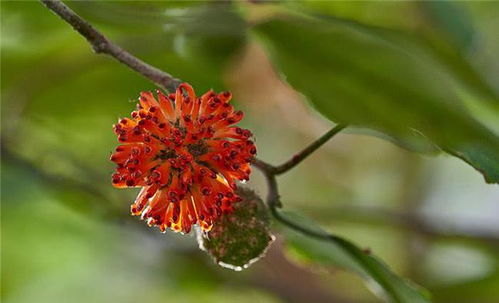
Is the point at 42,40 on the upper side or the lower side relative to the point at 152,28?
upper

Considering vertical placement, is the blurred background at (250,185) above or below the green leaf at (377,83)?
above

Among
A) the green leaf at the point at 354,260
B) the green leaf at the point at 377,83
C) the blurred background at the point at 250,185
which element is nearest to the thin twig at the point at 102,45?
the green leaf at the point at 377,83

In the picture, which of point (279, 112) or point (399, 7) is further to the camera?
point (279, 112)

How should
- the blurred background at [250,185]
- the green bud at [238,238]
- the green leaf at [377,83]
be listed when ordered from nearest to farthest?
the green leaf at [377,83] < the green bud at [238,238] < the blurred background at [250,185]

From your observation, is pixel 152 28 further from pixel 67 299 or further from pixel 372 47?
pixel 67 299

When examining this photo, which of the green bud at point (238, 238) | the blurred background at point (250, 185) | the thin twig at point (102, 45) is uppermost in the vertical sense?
the blurred background at point (250, 185)

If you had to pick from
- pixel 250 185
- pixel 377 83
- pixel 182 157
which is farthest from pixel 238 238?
pixel 250 185

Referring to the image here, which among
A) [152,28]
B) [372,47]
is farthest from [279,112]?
[372,47]

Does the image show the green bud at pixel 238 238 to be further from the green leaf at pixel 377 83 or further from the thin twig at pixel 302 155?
the green leaf at pixel 377 83
